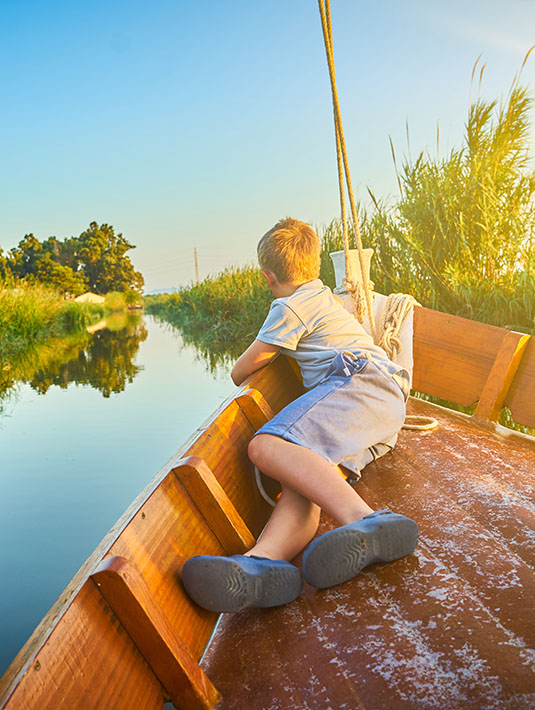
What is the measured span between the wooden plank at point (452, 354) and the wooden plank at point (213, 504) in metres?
1.78

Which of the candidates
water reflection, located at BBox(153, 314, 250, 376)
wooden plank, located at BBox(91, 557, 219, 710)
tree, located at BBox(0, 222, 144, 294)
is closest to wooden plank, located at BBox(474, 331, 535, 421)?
wooden plank, located at BBox(91, 557, 219, 710)

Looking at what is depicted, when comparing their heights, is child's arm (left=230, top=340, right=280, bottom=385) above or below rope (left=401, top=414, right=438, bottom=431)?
above

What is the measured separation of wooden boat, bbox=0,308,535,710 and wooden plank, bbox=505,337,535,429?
92cm

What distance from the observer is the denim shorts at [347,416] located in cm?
164

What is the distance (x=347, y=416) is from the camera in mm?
1729

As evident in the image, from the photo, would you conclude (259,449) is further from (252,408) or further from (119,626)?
(119,626)

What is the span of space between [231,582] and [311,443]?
1.78 ft

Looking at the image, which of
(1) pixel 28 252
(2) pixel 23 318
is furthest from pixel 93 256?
(2) pixel 23 318

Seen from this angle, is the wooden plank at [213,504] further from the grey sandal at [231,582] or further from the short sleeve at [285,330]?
the short sleeve at [285,330]

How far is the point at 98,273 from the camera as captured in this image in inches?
2687

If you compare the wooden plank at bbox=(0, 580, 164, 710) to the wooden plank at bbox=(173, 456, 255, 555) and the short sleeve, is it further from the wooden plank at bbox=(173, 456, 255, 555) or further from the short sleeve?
the short sleeve

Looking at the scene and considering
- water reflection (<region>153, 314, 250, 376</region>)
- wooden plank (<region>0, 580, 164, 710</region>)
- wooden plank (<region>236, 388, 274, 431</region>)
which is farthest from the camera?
water reflection (<region>153, 314, 250, 376</region>)

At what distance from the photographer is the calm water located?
117 inches

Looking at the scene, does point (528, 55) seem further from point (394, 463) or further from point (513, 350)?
point (394, 463)
